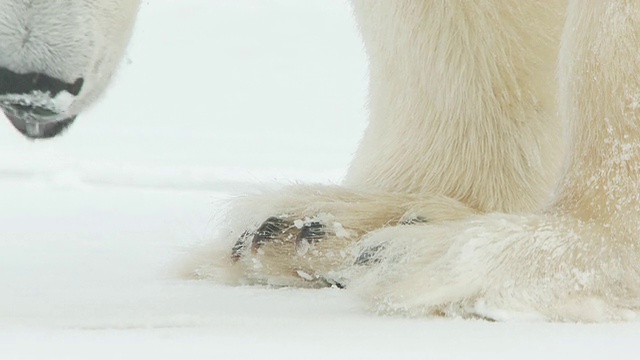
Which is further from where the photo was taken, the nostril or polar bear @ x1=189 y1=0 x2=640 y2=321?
polar bear @ x1=189 y1=0 x2=640 y2=321

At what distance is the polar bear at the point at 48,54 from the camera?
3.90 feet

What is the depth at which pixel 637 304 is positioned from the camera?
52.6 inches

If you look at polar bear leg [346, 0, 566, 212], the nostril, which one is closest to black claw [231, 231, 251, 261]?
polar bear leg [346, 0, 566, 212]

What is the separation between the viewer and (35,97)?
119cm

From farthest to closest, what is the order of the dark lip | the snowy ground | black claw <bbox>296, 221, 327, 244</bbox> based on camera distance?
black claw <bbox>296, 221, 327, 244</bbox> < the dark lip < the snowy ground

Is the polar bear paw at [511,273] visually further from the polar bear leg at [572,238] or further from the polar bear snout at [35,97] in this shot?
the polar bear snout at [35,97]

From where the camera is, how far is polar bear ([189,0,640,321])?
52.9 inches

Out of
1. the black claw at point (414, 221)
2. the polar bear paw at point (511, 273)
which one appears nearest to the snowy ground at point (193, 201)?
the polar bear paw at point (511, 273)

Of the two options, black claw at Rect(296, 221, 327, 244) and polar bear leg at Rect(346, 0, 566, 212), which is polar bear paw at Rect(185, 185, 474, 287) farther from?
polar bear leg at Rect(346, 0, 566, 212)

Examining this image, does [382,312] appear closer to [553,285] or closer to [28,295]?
[553,285]

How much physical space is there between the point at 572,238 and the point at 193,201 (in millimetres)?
1639

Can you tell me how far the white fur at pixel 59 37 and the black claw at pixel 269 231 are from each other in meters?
0.38

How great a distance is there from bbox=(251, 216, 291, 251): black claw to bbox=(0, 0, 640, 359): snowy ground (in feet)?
0.25

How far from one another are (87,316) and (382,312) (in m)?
0.32
